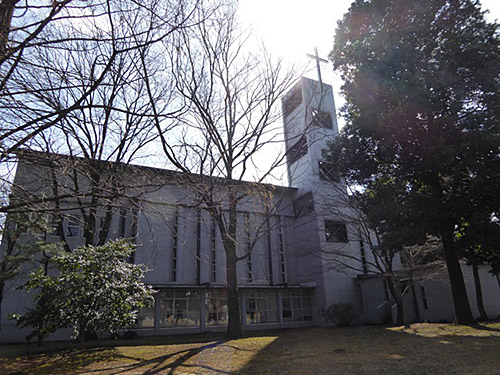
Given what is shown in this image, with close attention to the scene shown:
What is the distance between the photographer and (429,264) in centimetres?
1650

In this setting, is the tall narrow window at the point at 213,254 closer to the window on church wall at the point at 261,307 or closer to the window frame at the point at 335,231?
the window on church wall at the point at 261,307

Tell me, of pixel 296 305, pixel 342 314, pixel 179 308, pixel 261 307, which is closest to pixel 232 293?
pixel 179 308

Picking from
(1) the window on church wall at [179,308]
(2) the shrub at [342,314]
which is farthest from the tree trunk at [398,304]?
(1) the window on church wall at [179,308]

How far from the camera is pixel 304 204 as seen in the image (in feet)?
82.8

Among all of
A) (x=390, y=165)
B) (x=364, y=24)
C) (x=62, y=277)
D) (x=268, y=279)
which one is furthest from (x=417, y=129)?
(x=268, y=279)

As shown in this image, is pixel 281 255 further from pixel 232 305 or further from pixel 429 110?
pixel 429 110

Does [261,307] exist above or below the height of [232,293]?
below

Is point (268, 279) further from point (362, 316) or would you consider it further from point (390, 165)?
point (390, 165)

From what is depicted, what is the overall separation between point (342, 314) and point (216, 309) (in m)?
8.28

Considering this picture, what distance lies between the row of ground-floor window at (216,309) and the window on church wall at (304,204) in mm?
6006

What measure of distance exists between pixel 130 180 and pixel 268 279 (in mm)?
19731

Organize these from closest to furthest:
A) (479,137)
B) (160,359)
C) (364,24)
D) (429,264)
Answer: (160,359) → (479,137) → (364,24) → (429,264)

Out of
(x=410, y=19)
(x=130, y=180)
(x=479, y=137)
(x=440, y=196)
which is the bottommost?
(x=130, y=180)

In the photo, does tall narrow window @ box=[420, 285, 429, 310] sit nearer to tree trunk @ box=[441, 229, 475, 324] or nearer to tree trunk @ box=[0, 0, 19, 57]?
tree trunk @ box=[441, 229, 475, 324]
